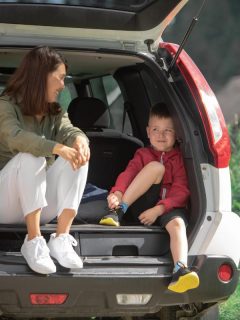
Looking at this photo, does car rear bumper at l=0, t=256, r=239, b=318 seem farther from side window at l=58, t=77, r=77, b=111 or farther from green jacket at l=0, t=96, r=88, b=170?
side window at l=58, t=77, r=77, b=111

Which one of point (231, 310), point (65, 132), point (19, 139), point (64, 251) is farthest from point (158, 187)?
point (231, 310)

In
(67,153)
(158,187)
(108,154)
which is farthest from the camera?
(108,154)

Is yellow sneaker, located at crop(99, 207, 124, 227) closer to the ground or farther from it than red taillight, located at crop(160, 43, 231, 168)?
closer to the ground

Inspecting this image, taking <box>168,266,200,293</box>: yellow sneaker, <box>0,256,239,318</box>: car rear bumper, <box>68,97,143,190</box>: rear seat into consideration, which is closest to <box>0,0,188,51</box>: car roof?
<box>68,97,143,190</box>: rear seat

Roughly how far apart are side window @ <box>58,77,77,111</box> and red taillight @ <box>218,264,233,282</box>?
2.17 metres

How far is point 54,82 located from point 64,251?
0.89 m

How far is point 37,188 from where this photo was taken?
166 inches

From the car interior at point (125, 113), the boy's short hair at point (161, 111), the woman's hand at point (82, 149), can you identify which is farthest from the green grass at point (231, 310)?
the woman's hand at point (82, 149)

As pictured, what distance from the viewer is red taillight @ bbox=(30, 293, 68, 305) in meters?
4.19

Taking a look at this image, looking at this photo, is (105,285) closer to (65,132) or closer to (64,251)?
(64,251)

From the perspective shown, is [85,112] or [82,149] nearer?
[82,149]

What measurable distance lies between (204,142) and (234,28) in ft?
26.3

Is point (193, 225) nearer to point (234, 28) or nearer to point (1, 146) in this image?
point (1, 146)

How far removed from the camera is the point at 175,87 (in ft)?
15.7
